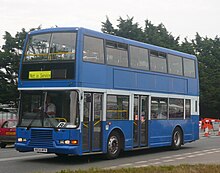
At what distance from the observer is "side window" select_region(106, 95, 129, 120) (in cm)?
1609

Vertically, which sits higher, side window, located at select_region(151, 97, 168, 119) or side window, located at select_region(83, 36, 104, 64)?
side window, located at select_region(83, 36, 104, 64)

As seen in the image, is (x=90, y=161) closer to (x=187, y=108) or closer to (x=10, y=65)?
(x=187, y=108)

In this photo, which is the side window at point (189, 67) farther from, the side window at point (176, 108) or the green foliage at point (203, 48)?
the green foliage at point (203, 48)

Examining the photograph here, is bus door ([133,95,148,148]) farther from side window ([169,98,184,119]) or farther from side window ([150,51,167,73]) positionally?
side window ([169,98,184,119])

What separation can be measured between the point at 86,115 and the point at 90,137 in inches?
30.2

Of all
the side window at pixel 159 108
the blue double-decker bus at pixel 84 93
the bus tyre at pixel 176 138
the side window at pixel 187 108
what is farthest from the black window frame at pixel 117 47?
the side window at pixel 187 108

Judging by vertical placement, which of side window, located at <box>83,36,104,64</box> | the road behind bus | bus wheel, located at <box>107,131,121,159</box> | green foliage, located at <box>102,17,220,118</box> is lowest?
the road behind bus

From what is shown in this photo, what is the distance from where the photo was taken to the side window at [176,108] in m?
20.0

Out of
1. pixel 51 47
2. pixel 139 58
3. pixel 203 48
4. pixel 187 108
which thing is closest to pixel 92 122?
pixel 51 47

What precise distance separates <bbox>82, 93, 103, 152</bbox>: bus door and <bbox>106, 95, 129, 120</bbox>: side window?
0.47m

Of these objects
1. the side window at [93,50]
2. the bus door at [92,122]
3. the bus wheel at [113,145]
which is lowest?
the bus wheel at [113,145]

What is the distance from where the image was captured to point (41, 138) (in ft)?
48.2

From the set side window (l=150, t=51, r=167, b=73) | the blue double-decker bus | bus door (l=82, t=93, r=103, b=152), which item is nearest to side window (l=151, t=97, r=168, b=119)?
the blue double-decker bus

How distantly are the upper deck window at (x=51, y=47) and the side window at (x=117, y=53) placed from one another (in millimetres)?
1727
